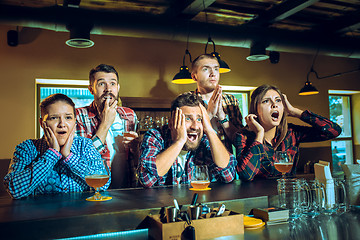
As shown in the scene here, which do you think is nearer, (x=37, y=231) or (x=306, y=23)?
(x=37, y=231)

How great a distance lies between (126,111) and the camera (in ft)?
10.0

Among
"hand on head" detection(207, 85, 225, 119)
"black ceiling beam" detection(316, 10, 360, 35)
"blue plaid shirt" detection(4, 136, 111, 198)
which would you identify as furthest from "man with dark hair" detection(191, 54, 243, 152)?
"black ceiling beam" detection(316, 10, 360, 35)

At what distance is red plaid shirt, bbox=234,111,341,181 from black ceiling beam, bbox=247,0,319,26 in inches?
75.2

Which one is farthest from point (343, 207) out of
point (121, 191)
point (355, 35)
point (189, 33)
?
point (355, 35)

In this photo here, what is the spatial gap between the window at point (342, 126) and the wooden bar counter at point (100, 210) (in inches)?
245

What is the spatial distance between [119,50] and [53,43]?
3.31ft

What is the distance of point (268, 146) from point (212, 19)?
315cm

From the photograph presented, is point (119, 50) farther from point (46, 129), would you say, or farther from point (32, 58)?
point (46, 129)

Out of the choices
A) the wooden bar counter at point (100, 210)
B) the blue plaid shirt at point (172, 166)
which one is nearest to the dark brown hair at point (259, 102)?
the blue plaid shirt at point (172, 166)

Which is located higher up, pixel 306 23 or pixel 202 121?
pixel 306 23

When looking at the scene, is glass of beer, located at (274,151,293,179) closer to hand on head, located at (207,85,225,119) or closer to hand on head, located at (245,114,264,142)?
hand on head, located at (245,114,264,142)

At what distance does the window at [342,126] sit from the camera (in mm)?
7285

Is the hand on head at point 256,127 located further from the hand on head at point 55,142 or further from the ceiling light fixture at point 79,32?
the ceiling light fixture at point 79,32

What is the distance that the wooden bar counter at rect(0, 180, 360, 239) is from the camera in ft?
4.10
